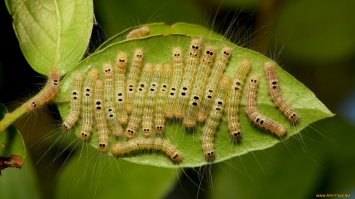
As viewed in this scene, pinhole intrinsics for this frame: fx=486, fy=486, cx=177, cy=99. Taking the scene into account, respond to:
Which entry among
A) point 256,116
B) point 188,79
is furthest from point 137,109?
point 256,116

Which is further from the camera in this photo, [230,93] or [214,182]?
[214,182]

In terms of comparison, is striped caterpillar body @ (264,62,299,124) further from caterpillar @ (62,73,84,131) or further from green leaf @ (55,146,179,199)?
caterpillar @ (62,73,84,131)

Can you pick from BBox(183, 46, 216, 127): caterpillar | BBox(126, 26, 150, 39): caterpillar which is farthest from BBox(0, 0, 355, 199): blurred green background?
BBox(183, 46, 216, 127): caterpillar

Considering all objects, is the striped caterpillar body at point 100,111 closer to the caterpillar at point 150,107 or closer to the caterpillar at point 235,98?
the caterpillar at point 150,107

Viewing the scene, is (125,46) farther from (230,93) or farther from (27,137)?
(27,137)

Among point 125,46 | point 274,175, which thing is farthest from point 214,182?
point 125,46

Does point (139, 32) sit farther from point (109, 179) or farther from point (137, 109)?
point (109, 179)
